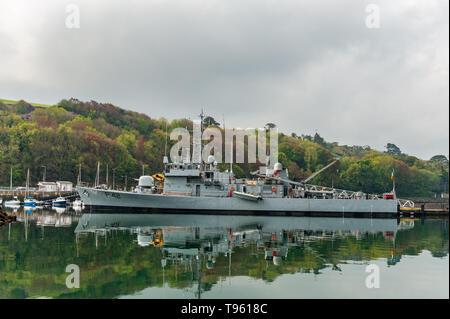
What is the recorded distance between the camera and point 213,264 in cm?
1606

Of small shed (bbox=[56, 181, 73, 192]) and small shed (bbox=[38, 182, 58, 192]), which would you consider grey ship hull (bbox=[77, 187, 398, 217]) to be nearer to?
small shed (bbox=[38, 182, 58, 192])

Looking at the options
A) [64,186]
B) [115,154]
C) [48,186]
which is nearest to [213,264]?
[48,186]

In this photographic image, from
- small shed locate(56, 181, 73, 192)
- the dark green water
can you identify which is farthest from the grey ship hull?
small shed locate(56, 181, 73, 192)

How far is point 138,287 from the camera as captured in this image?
12.3 m

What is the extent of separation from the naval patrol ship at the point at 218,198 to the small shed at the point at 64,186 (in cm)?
2680

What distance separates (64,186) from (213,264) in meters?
60.6

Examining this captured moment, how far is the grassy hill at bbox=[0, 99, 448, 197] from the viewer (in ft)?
238

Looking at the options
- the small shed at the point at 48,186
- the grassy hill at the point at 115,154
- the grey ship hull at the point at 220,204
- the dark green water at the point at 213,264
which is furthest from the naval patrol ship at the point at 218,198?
the grassy hill at the point at 115,154

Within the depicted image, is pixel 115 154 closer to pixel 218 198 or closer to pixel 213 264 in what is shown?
pixel 218 198

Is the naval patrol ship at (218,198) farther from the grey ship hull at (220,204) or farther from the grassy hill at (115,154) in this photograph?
the grassy hill at (115,154)

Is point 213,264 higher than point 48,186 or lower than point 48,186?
lower

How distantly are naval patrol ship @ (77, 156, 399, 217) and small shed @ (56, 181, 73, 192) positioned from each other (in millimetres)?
26800

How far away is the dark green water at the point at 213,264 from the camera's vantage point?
39.9 feet

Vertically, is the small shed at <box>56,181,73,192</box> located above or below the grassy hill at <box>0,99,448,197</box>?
below
